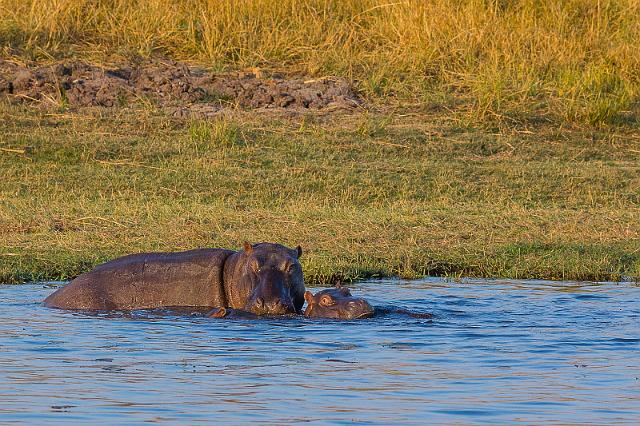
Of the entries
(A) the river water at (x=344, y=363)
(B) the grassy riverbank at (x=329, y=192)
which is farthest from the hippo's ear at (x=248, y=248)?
(B) the grassy riverbank at (x=329, y=192)

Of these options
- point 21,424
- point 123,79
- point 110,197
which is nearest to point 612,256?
point 110,197

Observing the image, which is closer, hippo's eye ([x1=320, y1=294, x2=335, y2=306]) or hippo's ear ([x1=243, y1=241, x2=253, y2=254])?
hippo's eye ([x1=320, y1=294, x2=335, y2=306])

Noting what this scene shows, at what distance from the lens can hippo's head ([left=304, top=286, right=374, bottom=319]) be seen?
7.65 meters

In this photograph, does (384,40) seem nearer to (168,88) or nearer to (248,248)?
(168,88)

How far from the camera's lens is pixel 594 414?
5.48 metres

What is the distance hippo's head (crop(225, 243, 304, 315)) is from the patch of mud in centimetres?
638

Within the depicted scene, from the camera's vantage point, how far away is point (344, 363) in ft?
21.4

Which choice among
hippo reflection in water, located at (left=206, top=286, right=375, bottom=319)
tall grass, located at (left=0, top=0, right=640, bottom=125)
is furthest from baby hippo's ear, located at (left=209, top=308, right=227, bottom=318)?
tall grass, located at (left=0, top=0, right=640, bottom=125)

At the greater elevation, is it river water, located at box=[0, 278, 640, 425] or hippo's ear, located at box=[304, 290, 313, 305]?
hippo's ear, located at box=[304, 290, 313, 305]

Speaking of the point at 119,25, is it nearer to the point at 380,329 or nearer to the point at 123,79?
the point at 123,79

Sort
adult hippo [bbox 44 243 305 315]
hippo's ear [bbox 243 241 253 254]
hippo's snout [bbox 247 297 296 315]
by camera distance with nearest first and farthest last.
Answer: hippo's snout [bbox 247 297 296 315] < hippo's ear [bbox 243 241 253 254] < adult hippo [bbox 44 243 305 315]

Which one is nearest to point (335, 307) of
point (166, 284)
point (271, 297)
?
point (271, 297)

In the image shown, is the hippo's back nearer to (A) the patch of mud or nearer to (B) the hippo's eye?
(B) the hippo's eye

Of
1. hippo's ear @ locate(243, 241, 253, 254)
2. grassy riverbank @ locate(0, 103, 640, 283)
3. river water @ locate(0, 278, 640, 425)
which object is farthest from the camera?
grassy riverbank @ locate(0, 103, 640, 283)
